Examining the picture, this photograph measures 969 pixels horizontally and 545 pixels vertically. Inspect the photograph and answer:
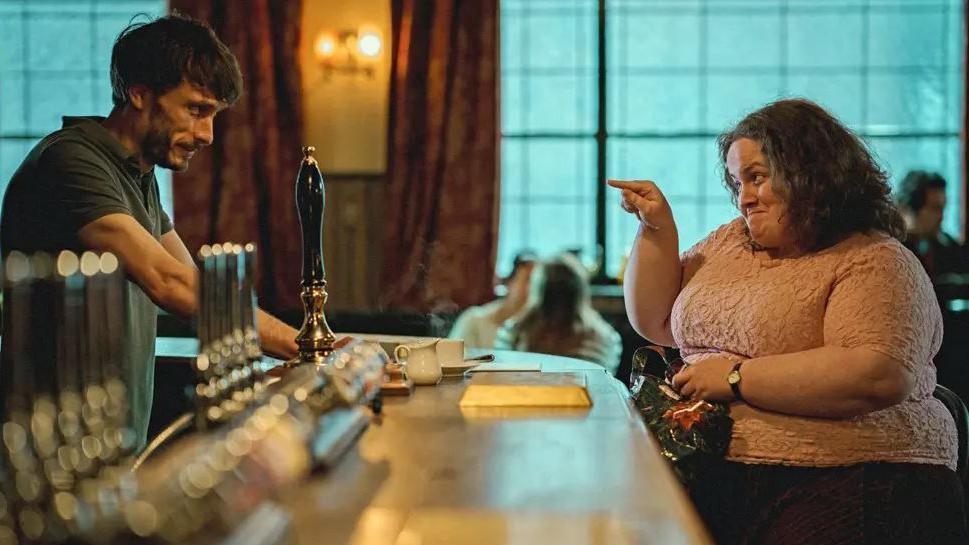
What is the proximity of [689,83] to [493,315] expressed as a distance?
268 centimetres

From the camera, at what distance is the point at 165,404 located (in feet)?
11.6

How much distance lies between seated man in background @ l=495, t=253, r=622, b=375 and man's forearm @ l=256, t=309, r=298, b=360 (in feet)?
6.50

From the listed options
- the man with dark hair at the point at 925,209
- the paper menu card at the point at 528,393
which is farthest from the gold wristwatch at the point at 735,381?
the man with dark hair at the point at 925,209

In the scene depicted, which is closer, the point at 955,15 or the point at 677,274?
the point at 677,274

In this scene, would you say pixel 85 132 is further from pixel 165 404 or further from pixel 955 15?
pixel 955 15

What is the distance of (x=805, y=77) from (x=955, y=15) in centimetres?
100

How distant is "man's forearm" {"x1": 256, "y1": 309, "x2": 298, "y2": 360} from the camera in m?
2.66

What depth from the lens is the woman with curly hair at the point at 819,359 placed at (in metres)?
2.34

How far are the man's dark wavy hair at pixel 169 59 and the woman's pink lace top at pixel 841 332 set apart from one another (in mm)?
1306

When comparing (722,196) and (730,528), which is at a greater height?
(722,196)

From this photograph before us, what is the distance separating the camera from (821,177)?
2467 mm

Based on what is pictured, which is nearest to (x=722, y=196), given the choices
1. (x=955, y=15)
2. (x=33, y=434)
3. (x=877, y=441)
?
(x=955, y=15)

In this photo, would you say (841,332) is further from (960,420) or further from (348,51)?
(348,51)

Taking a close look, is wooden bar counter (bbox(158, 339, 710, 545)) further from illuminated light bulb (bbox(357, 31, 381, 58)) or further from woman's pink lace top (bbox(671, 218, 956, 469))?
illuminated light bulb (bbox(357, 31, 381, 58))
